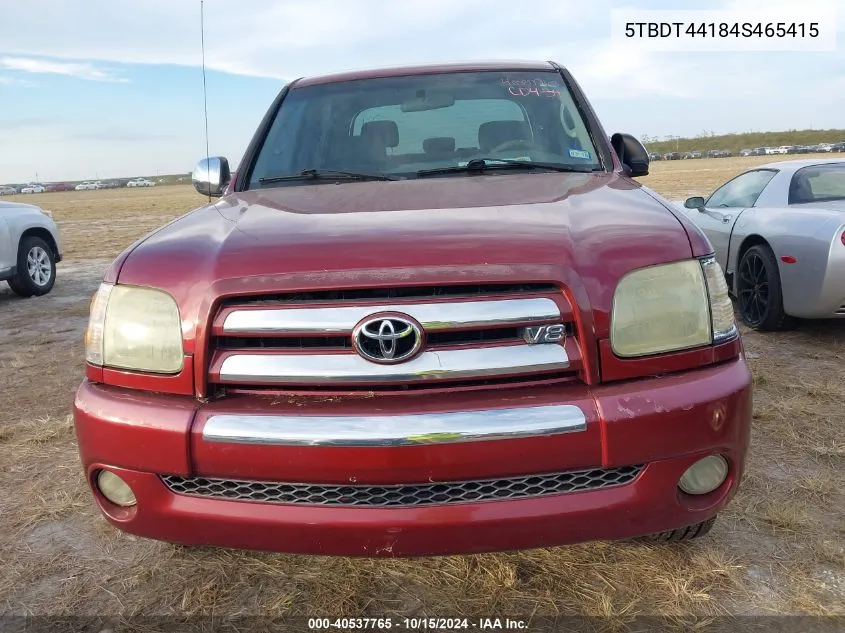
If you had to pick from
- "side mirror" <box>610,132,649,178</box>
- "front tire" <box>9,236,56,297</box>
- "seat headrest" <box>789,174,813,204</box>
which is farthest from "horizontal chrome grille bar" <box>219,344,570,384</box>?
"front tire" <box>9,236,56,297</box>

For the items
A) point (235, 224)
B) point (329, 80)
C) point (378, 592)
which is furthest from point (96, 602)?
point (329, 80)

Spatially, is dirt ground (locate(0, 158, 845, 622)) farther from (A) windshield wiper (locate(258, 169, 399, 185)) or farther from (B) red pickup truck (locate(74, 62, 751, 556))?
(A) windshield wiper (locate(258, 169, 399, 185))

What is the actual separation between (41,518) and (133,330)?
138 centimetres

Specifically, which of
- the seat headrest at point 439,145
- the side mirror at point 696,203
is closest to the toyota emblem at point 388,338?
the seat headrest at point 439,145

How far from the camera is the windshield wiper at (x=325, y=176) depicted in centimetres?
279

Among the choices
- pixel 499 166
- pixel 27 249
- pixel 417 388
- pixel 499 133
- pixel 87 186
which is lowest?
pixel 87 186

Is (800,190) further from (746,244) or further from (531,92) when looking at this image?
(531,92)

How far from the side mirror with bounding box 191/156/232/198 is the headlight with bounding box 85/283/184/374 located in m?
1.43

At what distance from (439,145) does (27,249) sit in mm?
6806

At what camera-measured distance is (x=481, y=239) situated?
181cm

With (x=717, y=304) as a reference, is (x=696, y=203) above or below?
above

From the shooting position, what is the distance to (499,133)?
9.91 feet

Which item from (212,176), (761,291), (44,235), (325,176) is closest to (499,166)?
(325,176)

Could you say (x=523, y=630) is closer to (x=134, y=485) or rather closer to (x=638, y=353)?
(x=638, y=353)
